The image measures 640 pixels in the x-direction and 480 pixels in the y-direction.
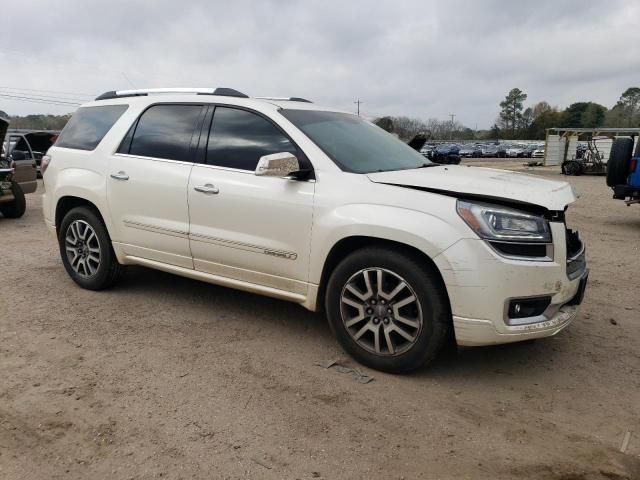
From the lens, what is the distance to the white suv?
10.6ft

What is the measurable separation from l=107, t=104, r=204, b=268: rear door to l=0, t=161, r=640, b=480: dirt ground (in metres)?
0.61

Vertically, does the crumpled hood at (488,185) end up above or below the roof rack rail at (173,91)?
below

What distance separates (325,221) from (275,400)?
1186 millimetres

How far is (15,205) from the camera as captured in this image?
9.91m

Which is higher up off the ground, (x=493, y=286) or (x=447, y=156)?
(x=493, y=286)

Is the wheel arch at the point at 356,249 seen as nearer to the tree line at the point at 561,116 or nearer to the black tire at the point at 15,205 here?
the black tire at the point at 15,205

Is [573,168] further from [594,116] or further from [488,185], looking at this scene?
[594,116]

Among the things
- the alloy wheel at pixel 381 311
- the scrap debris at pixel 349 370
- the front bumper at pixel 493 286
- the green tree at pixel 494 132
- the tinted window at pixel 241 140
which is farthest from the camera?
the green tree at pixel 494 132

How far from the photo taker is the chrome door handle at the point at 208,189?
409 centimetres

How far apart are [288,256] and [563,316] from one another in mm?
1846

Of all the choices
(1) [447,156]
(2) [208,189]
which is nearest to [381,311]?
(2) [208,189]

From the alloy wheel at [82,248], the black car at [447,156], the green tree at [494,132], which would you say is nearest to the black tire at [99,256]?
the alloy wheel at [82,248]

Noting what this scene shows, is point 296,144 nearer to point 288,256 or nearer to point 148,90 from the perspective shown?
point 288,256

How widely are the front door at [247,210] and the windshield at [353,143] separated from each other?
0.24 metres
